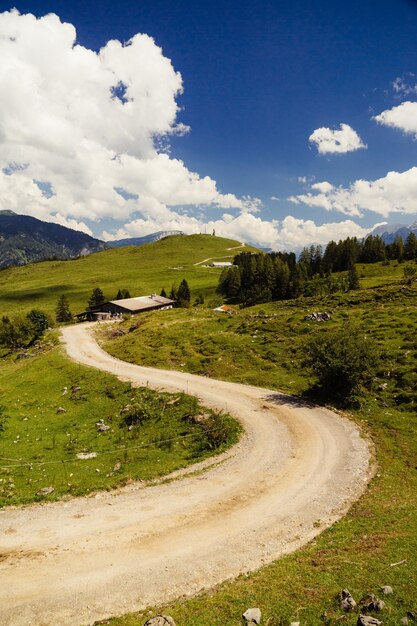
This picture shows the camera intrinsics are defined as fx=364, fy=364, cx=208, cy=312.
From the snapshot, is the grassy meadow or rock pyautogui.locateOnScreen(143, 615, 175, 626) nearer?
rock pyautogui.locateOnScreen(143, 615, 175, 626)

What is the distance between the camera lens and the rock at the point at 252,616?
38.4 feet

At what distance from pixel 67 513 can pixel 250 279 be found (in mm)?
132532

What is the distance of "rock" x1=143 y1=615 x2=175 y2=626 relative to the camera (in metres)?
11.4

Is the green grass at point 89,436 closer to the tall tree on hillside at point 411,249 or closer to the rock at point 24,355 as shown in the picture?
the rock at point 24,355

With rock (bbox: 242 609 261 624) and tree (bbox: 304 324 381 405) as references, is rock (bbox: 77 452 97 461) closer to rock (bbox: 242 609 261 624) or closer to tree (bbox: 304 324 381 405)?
Answer: rock (bbox: 242 609 261 624)

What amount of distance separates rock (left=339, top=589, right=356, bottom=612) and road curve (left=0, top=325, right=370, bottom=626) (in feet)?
12.7

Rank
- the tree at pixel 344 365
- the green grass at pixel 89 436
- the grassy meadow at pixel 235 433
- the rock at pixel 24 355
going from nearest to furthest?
the grassy meadow at pixel 235 433 < the green grass at pixel 89 436 < the tree at pixel 344 365 < the rock at pixel 24 355

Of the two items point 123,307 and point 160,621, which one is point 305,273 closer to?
point 123,307

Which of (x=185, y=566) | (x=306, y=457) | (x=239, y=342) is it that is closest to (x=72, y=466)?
(x=185, y=566)

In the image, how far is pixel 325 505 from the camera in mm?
19469

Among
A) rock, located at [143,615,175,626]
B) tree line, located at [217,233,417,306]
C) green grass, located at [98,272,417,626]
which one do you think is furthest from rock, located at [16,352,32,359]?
tree line, located at [217,233,417,306]

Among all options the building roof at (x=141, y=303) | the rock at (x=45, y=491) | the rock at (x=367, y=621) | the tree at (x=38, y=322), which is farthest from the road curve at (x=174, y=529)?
the building roof at (x=141, y=303)

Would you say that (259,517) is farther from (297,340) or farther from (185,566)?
(297,340)

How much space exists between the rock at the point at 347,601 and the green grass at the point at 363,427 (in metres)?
0.25
